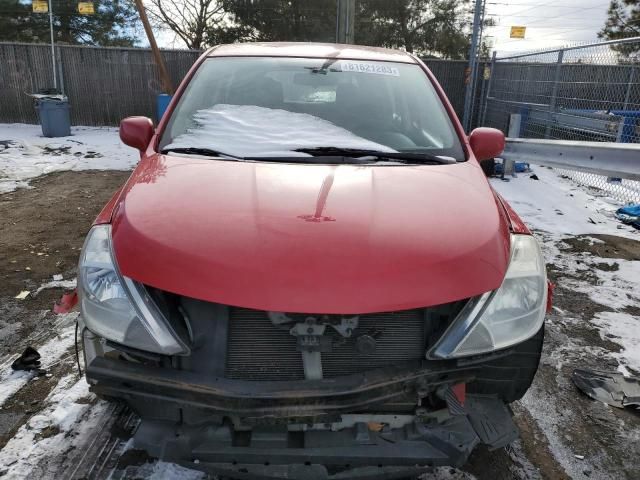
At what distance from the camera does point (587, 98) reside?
7.41 metres

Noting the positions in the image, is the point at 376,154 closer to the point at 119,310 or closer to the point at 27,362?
the point at 119,310

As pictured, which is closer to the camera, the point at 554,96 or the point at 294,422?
the point at 294,422

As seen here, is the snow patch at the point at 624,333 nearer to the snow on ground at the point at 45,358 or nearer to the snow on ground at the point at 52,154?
the snow on ground at the point at 45,358

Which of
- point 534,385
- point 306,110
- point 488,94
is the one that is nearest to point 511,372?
point 534,385

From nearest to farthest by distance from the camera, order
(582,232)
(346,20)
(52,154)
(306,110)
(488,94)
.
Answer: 1. (306,110)
2. (582,232)
3. (52,154)
4. (488,94)
5. (346,20)

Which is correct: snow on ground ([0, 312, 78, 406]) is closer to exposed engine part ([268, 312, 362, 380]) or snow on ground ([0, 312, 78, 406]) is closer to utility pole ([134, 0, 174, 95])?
exposed engine part ([268, 312, 362, 380])

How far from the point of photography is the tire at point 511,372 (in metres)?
1.82

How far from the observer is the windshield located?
2.54 meters

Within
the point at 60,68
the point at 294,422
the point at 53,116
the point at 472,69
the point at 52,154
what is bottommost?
the point at 52,154

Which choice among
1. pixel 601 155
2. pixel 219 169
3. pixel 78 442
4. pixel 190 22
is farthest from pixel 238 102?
pixel 190 22

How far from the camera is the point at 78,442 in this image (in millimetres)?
2189

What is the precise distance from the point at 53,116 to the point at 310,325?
38.4ft

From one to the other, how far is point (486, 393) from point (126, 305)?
4.42ft

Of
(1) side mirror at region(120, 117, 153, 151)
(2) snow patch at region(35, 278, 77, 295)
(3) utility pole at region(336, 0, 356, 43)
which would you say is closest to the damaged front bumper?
(1) side mirror at region(120, 117, 153, 151)
